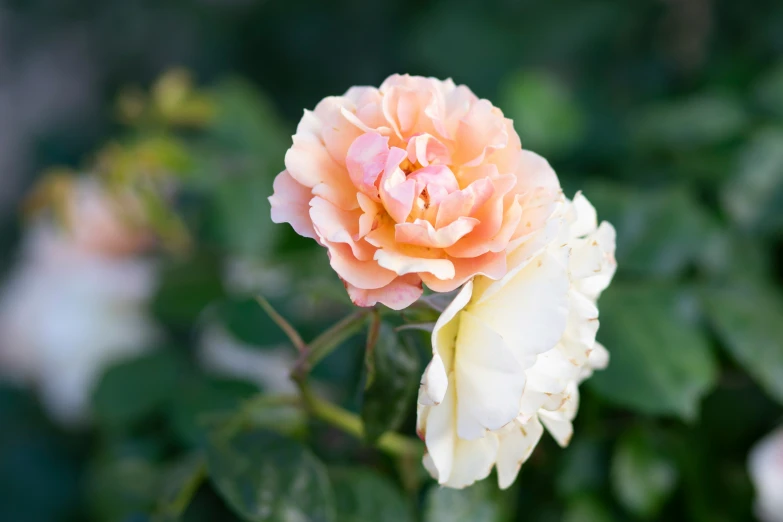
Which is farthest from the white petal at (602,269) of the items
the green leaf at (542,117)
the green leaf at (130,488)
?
the green leaf at (542,117)

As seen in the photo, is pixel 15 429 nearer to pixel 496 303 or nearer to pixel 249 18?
pixel 496 303

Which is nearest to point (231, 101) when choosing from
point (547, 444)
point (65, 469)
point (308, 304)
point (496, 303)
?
point (308, 304)

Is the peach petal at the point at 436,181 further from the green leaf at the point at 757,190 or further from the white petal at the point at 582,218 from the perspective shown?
the green leaf at the point at 757,190

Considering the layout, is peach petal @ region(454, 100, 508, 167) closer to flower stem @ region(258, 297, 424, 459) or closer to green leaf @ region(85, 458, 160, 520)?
flower stem @ region(258, 297, 424, 459)

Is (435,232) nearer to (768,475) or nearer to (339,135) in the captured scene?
(339,135)

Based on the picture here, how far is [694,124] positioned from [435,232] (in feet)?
1.64

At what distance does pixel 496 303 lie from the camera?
0.96 feet

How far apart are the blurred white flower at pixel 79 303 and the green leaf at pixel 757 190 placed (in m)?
0.61

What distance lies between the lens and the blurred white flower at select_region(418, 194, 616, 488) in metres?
0.27

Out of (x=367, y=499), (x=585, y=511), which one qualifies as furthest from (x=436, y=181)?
(x=585, y=511)

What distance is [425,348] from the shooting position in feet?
1.26

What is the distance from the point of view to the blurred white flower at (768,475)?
1.76 feet

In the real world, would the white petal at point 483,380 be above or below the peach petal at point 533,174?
below

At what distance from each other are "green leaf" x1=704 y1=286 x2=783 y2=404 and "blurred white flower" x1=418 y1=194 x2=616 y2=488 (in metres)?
0.26
